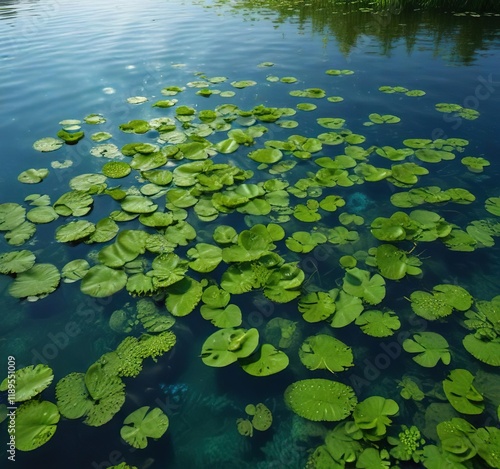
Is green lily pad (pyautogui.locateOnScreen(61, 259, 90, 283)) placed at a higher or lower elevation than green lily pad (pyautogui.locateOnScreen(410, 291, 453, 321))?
higher

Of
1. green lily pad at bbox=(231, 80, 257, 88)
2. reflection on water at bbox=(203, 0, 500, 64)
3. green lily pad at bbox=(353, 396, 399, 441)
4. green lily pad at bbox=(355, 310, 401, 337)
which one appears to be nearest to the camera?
green lily pad at bbox=(353, 396, 399, 441)

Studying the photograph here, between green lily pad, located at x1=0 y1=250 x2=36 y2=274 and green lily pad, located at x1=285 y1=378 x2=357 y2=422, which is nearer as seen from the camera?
green lily pad, located at x1=285 y1=378 x2=357 y2=422

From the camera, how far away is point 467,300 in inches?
103

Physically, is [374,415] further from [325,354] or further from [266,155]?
[266,155]

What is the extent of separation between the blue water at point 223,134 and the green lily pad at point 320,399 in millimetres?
91

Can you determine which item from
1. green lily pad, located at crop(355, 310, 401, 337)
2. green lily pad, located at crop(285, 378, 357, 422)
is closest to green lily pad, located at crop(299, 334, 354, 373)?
green lily pad, located at crop(285, 378, 357, 422)

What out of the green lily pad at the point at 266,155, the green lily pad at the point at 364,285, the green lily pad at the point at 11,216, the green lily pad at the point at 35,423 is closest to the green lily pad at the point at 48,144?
the green lily pad at the point at 11,216

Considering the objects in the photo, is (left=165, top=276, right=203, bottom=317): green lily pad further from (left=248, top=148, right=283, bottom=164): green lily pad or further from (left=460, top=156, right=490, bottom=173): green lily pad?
(left=460, top=156, right=490, bottom=173): green lily pad

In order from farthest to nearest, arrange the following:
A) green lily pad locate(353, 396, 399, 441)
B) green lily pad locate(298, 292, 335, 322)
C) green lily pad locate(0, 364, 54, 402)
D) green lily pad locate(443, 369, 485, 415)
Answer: green lily pad locate(298, 292, 335, 322)
green lily pad locate(0, 364, 54, 402)
green lily pad locate(443, 369, 485, 415)
green lily pad locate(353, 396, 399, 441)

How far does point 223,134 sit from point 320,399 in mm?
4243

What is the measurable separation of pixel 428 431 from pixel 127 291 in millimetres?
2433

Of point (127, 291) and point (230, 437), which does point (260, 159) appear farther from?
point (230, 437)

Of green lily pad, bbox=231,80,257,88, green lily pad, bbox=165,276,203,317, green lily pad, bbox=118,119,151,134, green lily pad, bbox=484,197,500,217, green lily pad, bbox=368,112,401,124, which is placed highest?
green lily pad, bbox=231,80,257,88

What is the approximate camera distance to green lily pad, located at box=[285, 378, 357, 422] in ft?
6.44
